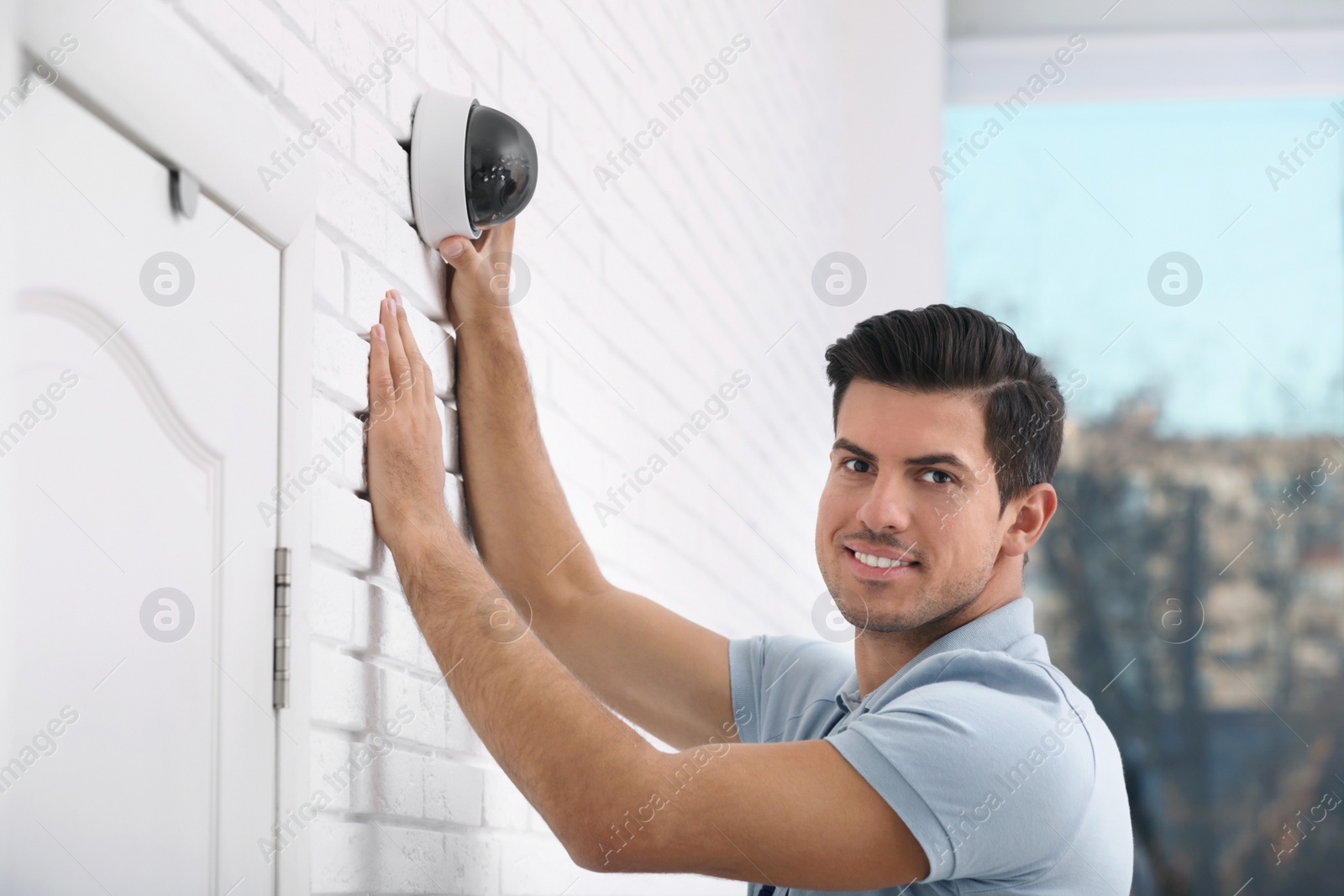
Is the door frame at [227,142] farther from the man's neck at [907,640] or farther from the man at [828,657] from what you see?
the man's neck at [907,640]

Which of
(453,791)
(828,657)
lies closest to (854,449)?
(828,657)

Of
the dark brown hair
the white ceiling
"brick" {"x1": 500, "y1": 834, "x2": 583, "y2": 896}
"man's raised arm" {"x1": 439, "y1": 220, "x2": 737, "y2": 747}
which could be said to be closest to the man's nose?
the dark brown hair

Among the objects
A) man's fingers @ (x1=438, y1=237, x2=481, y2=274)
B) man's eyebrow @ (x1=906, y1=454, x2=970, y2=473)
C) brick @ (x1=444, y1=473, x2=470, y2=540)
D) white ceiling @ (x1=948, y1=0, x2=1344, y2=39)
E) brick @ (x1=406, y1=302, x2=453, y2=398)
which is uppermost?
white ceiling @ (x1=948, y1=0, x2=1344, y2=39)

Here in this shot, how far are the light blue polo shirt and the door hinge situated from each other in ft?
1.82

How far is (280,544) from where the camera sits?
1.17 m

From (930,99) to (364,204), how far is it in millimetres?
3574

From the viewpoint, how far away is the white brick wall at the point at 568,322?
1.26 meters

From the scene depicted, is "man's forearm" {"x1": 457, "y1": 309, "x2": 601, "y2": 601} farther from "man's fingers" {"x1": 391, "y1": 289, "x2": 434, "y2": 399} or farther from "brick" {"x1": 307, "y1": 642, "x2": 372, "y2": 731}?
"brick" {"x1": 307, "y1": 642, "x2": 372, "y2": 731}

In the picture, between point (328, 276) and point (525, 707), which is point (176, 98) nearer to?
point (328, 276)

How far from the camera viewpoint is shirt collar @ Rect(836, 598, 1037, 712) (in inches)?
62.4

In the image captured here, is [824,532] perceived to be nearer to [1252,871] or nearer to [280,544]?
[280,544]

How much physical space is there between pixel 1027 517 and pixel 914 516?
20 centimetres

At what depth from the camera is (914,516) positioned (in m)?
1.64

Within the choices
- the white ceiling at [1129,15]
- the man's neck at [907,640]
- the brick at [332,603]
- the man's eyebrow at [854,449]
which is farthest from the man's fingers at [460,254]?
the white ceiling at [1129,15]
